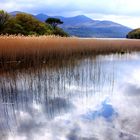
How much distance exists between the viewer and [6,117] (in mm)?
7145

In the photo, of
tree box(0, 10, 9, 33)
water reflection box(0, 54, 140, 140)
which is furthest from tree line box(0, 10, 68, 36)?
water reflection box(0, 54, 140, 140)

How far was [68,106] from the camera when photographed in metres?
8.04

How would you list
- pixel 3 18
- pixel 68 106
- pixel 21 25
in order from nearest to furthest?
pixel 68 106
pixel 21 25
pixel 3 18

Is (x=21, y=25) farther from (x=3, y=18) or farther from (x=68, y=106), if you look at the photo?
(x=68, y=106)

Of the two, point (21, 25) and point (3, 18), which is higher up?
point (3, 18)

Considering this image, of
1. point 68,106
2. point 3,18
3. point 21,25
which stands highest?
point 3,18

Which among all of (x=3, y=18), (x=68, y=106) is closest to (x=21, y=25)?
(x=3, y=18)

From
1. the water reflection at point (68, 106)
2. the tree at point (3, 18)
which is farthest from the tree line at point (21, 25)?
the water reflection at point (68, 106)

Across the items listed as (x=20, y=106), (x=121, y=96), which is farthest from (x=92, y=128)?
(x=121, y=96)

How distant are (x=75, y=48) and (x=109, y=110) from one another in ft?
46.1

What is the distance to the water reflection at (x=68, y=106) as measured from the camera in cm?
623

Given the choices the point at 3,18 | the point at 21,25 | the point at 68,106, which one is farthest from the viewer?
the point at 3,18

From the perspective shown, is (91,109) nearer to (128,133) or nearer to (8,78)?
(128,133)

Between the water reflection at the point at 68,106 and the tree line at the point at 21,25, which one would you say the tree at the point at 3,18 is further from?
the water reflection at the point at 68,106
